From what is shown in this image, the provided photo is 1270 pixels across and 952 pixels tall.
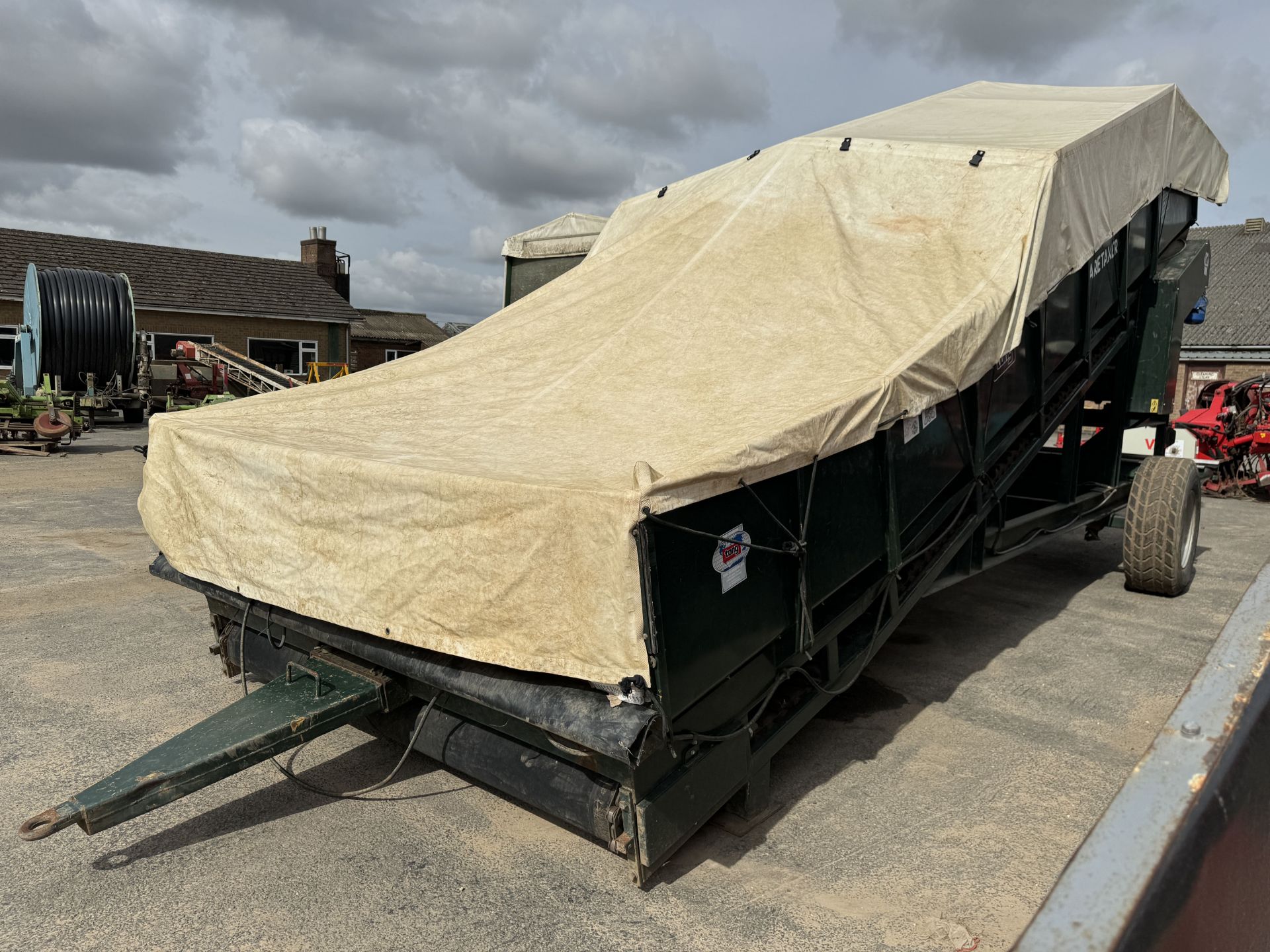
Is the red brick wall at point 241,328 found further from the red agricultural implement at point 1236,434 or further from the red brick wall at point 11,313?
the red agricultural implement at point 1236,434

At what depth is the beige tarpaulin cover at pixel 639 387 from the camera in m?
2.81

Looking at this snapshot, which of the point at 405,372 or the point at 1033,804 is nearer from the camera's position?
the point at 1033,804

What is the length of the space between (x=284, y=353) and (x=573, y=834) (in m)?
30.2

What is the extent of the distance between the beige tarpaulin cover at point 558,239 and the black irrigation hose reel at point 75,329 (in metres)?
12.5

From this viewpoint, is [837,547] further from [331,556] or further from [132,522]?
[132,522]

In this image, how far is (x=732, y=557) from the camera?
2.97 meters

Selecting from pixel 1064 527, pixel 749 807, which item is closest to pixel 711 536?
pixel 749 807

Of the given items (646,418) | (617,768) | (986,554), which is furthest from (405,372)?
(986,554)

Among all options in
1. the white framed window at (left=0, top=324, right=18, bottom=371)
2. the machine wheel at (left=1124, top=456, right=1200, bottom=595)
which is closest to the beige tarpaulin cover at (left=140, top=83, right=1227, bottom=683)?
the machine wheel at (left=1124, top=456, right=1200, bottom=595)

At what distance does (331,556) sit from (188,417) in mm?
1349

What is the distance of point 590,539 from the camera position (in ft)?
8.59

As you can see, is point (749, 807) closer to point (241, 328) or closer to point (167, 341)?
point (167, 341)

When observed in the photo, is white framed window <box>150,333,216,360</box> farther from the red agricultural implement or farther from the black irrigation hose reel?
the red agricultural implement

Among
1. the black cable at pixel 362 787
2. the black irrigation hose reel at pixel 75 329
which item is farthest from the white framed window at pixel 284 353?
the black cable at pixel 362 787
